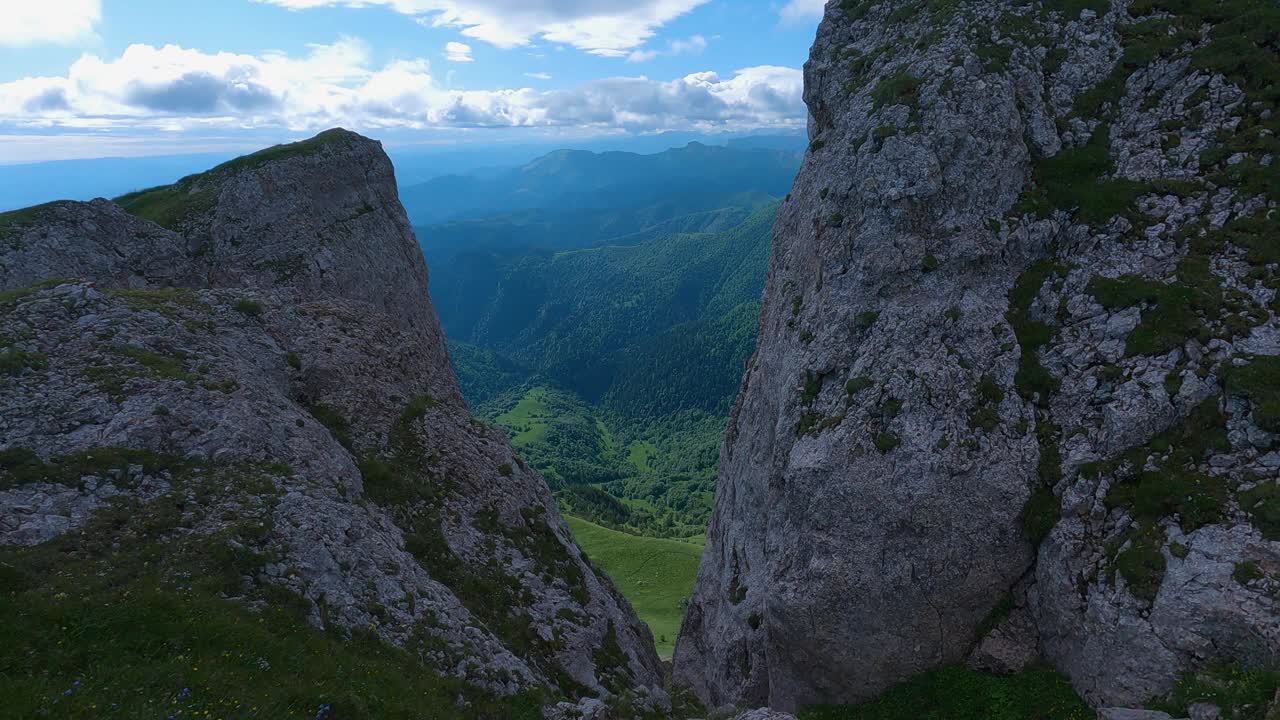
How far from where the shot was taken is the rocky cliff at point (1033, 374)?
2214cm

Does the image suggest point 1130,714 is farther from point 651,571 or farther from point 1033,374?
point 651,571

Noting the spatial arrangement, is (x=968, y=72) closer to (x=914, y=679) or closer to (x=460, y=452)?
(x=914, y=679)

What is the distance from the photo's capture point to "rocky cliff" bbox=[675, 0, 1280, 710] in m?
22.1

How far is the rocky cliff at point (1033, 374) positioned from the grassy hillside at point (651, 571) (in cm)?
4206

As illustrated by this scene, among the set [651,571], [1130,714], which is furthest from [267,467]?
[651,571]

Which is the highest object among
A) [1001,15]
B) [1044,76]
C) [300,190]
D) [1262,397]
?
[1001,15]

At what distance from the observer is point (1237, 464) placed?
861 inches

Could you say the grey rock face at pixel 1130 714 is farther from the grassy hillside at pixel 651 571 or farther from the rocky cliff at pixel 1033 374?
the grassy hillside at pixel 651 571

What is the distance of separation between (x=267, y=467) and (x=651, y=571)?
78.8 metres

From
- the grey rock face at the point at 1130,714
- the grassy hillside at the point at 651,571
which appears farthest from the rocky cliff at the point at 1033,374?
the grassy hillside at the point at 651,571

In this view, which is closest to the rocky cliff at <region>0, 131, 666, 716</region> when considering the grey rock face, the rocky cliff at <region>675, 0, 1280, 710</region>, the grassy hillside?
the rocky cliff at <region>675, 0, 1280, 710</region>

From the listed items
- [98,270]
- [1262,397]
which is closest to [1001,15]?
[1262,397]

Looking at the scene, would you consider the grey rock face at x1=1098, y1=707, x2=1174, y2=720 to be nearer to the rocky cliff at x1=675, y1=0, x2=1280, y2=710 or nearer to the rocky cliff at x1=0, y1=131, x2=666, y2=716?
the rocky cliff at x1=675, y1=0, x2=1280, y2=710

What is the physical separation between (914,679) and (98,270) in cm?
5372
